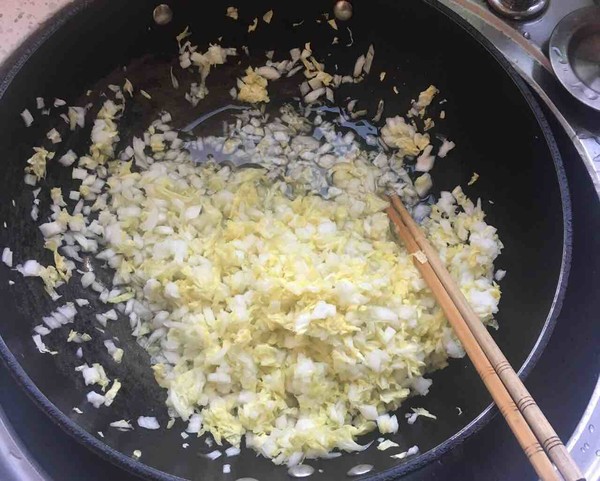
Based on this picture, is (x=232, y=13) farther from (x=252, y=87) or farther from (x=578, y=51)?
(x=578, y=51)

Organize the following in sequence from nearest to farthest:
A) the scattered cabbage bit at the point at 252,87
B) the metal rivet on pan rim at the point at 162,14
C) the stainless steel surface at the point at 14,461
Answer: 1. the stainless steel surface at the point at 14,461
2. the metal rivet on pan rim at the point at 162,14
3. the scattered cabbage bit at the point at 252,87

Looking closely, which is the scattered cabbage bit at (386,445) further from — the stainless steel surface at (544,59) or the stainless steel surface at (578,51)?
the stainless steel surface at (578,51)

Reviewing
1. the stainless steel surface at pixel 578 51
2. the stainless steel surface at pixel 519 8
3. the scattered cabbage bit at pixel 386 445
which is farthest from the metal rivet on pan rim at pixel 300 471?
the stainless steel surface at pixel 519 8

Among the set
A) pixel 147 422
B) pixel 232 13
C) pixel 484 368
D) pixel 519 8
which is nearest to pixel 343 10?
pixel 232 13

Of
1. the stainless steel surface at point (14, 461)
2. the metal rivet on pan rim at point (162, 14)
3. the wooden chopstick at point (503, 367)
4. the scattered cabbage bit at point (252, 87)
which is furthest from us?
the scattered cabbage bit at point (252, 87)

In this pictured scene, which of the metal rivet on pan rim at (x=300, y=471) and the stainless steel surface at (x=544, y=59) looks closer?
the metal rivet on pan rim at (x=300, y=471)

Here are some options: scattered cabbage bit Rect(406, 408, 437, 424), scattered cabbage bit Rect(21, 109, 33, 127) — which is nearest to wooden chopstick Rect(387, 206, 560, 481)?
scattered cabbage bit Rect(406, 408, 437, 424)

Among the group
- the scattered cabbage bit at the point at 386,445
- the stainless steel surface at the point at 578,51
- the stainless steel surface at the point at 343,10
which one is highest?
the stainless steel surface at the point at 343,10
